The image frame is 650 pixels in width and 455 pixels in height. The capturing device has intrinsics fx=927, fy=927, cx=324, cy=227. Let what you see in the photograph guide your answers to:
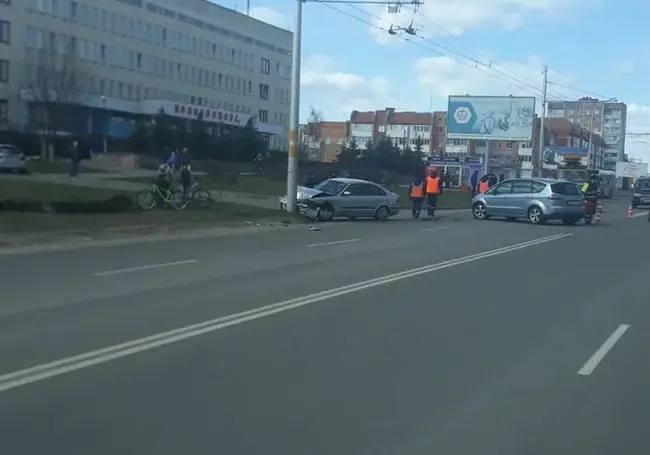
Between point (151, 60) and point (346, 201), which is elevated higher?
point (151, 60)

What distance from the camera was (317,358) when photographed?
8.38 m

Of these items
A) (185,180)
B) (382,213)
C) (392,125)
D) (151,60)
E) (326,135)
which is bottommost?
(382,213)

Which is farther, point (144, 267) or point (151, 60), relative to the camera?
point (151, 60)

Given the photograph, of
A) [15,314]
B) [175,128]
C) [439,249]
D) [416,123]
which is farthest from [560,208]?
[416,123]

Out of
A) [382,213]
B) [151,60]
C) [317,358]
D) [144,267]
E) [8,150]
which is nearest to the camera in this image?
[317,358]

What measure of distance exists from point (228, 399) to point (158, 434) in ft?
3.27

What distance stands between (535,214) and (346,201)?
7145mm

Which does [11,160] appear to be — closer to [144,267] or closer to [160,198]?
[160,198]

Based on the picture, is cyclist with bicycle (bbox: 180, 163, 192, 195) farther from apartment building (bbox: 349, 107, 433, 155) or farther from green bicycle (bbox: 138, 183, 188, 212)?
apartment building (bbox: 349, 107, 433, 155)

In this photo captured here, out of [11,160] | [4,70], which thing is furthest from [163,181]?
[4,70]

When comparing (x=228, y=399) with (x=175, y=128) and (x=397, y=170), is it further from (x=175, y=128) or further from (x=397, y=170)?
(x=397, y=170)

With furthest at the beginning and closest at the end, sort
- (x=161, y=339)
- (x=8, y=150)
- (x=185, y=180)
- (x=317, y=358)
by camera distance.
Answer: (x=8, y=150) < (x=185, y=180) < (x=161, y=339) < (x=317, y=358)

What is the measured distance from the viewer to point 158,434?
588cm

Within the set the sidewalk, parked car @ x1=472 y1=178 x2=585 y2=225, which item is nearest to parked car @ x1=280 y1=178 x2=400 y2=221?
parked car @ x1=472 y1=178 x2=585 y2=225
